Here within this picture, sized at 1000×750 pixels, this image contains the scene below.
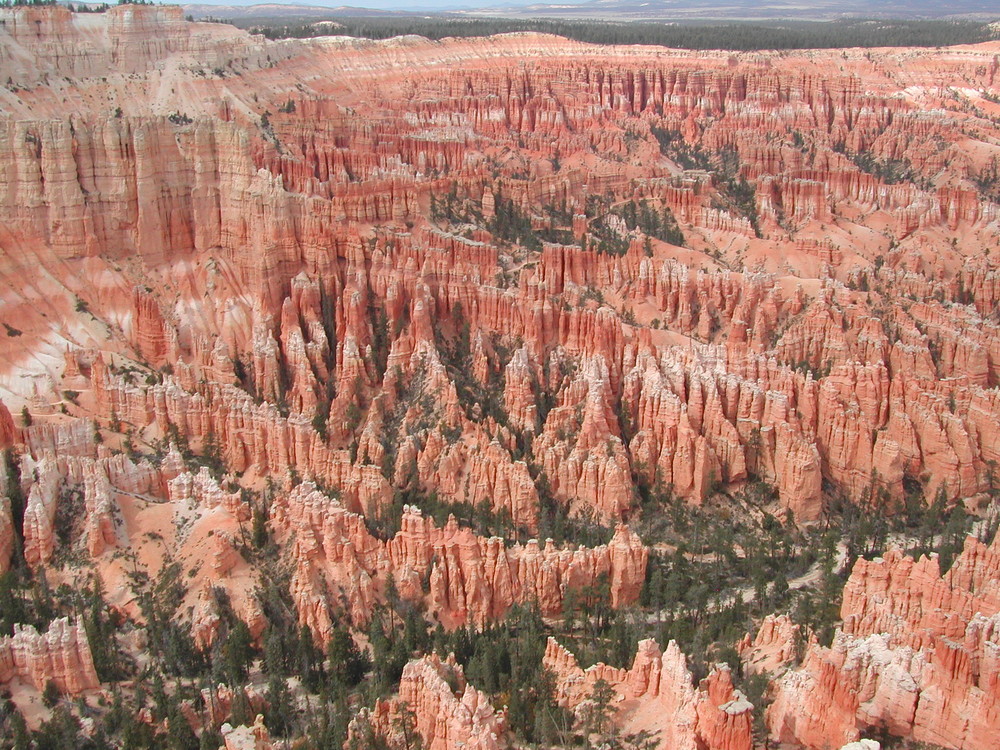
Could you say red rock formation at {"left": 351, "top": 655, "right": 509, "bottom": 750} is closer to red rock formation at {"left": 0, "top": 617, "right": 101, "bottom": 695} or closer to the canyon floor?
the canyon floor

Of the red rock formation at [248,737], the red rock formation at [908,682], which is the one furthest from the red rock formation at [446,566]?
the red rock formation at [908,682]

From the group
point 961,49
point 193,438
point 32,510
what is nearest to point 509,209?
point 193,438

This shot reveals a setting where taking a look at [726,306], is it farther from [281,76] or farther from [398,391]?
[281,76]

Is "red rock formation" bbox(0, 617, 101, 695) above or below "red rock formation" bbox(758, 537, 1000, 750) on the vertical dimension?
below

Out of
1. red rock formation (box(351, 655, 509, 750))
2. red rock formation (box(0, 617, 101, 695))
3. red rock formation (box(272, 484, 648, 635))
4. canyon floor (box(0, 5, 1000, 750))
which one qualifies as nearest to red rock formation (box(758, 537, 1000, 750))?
canyon floor (box(0, 5, 1000, 750))

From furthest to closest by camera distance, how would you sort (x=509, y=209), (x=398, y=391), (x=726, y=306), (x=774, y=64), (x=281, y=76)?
1. (x=774, y=64)
2. (x=281, y=76)
3. (x=509, y=209)
4. (x=726, y=306)
5. (x=398, y=391)

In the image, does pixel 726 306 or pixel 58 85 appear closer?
pixel 726 306

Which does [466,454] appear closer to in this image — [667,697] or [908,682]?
[667,697]
